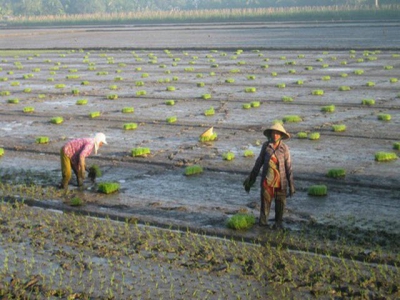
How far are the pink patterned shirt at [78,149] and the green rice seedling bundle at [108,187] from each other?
0.60 metres

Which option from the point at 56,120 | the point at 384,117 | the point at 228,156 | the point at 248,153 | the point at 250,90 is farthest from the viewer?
the point at 250,90

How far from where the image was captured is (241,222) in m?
11.9

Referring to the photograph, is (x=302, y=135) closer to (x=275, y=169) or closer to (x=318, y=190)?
(x=318, y=190)

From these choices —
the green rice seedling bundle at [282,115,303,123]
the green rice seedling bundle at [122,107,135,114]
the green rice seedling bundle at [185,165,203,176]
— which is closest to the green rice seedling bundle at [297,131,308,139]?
the green rice seedling bundle at [282,115,303,123]

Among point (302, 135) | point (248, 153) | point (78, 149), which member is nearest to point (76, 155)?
point (78, 149)

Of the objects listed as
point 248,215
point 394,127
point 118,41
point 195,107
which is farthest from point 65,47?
point 248,215

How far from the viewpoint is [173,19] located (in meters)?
108

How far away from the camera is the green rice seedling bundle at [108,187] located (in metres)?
14.4

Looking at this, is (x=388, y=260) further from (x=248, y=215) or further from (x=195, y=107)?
(x=195, y=107)

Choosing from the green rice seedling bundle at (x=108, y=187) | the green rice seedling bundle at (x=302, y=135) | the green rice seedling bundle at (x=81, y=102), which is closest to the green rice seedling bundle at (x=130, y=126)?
→ the green rice seedling bundle at (x=302, y=135)

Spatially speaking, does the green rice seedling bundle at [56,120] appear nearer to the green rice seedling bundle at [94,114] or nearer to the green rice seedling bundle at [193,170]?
the green rice seedling bundle at [94,114]

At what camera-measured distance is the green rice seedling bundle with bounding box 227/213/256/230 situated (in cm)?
1191

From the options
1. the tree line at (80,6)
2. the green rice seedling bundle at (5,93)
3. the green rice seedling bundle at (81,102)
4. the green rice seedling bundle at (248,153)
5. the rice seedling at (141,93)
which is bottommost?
the green rice seedling bundle at (5,93)

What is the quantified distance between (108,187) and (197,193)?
1683mm
